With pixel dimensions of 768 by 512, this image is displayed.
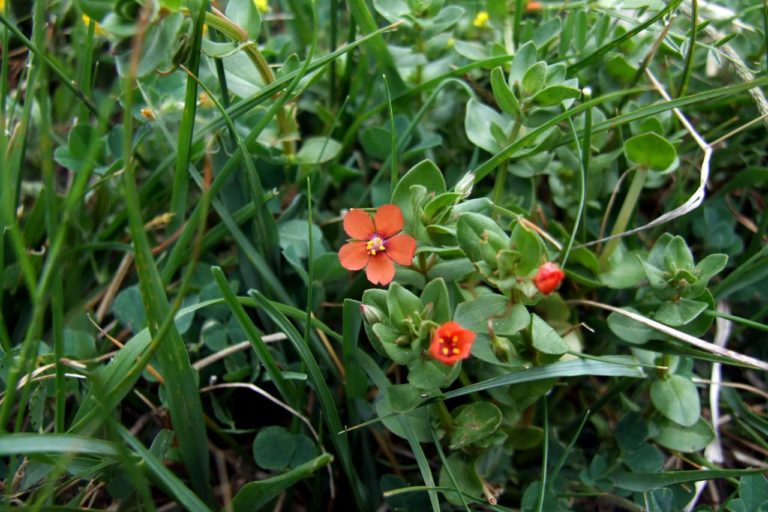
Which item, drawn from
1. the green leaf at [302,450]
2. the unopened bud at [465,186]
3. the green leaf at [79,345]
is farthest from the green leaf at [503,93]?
the green leaf at [79,345]

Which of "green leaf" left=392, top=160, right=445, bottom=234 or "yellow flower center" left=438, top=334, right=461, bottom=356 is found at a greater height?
"green leaf" left=392, top=160, right=445, bottom=234

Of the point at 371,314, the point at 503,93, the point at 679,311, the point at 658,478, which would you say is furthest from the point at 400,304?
the point at 658,478

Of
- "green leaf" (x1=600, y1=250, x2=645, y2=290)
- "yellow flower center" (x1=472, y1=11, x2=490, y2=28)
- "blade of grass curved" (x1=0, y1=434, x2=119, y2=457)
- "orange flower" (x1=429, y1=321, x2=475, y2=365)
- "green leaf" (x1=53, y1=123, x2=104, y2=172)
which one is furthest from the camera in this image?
"yellow flower center" (x1=472, y1=11, x2=490, y2=28)

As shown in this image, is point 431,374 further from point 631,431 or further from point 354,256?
point 631,431

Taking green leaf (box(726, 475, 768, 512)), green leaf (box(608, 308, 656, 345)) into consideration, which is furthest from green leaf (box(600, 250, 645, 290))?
green leaf (box(726, 475, 768, 512))

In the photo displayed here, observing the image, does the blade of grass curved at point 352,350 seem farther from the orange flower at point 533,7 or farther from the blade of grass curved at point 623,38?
the orange flower at point 533,7

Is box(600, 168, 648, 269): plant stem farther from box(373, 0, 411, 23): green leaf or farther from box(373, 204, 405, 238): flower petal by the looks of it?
box(373, 0, 411, 23): green leaf
